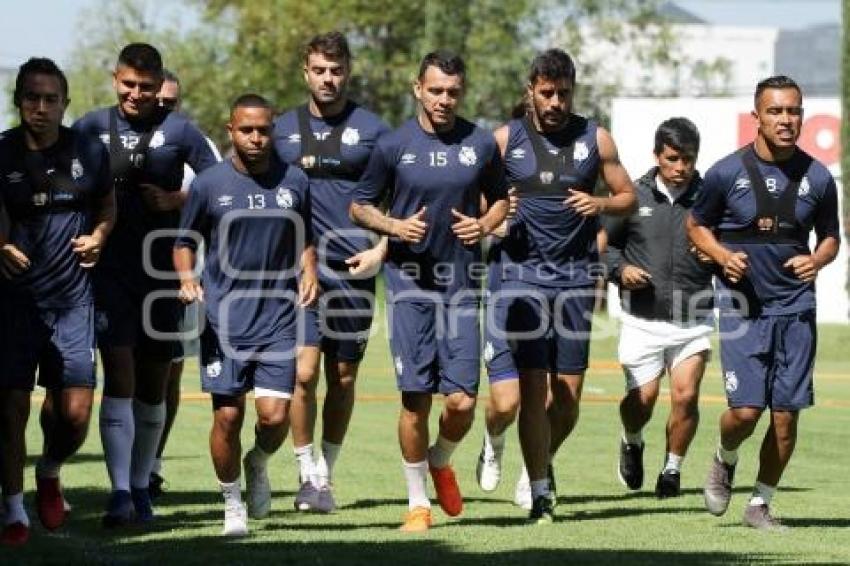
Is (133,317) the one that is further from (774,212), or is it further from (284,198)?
(774,212)

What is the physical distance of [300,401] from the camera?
579 inches

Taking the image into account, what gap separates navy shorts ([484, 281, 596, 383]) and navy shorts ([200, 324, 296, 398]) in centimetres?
137

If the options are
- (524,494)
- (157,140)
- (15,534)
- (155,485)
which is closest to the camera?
(15,534)

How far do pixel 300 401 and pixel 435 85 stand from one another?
2.60m

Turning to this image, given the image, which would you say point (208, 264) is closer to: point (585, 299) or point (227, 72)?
point (585, 299)

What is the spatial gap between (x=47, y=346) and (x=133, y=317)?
3.30 feet

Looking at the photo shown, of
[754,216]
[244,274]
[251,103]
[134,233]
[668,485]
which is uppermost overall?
[251,103]

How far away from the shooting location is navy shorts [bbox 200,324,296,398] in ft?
41.5

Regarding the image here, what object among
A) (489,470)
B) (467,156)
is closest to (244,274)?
(467,156)

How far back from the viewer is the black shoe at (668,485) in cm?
1535

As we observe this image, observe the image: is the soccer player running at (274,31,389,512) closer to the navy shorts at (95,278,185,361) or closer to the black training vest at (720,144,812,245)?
the navy shorts at (95,278,185,361)

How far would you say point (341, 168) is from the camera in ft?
47.6

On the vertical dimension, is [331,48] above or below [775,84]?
above

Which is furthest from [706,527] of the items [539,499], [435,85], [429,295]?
[435,85]
